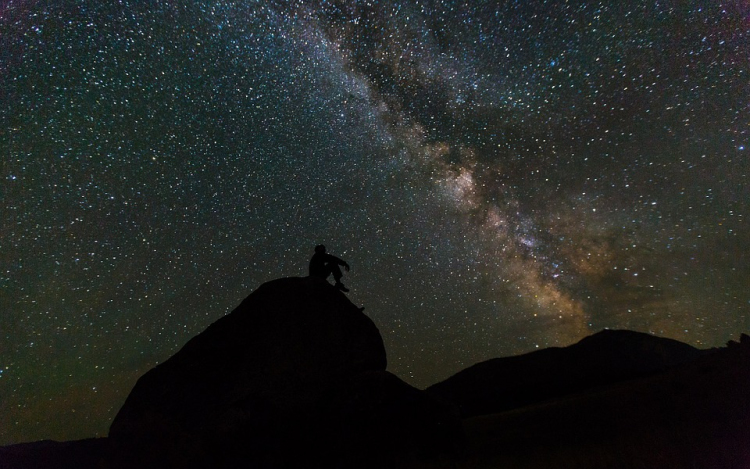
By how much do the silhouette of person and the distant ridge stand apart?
41.4 ft

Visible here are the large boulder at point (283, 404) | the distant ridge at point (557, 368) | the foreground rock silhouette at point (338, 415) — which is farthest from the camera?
the distant ridge at point (557, 368)

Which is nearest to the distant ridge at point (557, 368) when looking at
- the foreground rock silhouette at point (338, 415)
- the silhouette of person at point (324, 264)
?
the foreground rock silhouette at point (338, 415)

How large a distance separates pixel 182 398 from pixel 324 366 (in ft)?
11.7

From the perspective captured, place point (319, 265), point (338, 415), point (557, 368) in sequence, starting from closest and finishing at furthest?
1. point (338, 415)
2. point (319, 265)
3. point (557, 368)

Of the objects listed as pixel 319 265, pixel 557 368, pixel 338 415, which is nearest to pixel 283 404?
pixel 338 415

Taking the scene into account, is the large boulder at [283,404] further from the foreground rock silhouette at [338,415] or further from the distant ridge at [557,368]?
the distant ridge at [557,368]

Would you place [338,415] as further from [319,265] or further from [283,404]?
[319,265]

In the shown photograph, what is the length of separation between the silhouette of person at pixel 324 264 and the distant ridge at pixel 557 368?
1263cm

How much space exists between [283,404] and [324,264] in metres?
5.01

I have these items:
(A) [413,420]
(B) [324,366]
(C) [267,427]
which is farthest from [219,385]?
(A) [413,420]

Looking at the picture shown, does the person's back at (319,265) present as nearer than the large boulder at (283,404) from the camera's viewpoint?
No

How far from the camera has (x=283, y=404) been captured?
8562mm

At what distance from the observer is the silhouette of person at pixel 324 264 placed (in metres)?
12.5

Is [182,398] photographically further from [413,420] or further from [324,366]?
[413,420]
